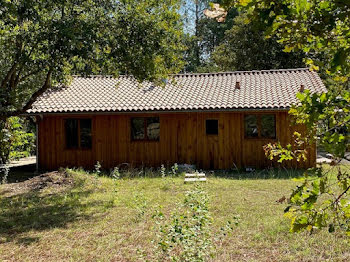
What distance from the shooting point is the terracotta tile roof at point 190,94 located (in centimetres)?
1466

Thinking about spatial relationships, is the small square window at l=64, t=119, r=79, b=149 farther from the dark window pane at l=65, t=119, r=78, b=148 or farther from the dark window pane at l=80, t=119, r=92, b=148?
the dark window pane at l=80, t=119, r=92, b=148

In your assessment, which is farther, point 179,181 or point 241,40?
point 241,40

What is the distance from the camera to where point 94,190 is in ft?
34.8

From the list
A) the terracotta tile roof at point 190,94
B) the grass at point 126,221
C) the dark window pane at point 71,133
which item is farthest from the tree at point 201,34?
the grass at point 126,221

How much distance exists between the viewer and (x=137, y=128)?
51.1 ft

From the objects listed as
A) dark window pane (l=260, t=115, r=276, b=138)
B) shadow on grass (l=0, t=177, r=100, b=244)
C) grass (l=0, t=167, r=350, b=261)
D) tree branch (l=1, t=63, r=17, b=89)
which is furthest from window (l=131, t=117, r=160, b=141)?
tree branch (l=1, t=63, r=17, b=89)

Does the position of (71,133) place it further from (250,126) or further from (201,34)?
(201,34)

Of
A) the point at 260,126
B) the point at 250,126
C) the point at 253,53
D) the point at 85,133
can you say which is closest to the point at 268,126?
the point at 260,126

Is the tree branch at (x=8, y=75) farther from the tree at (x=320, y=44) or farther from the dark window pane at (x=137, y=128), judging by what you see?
the tree at (x=320, y=44)

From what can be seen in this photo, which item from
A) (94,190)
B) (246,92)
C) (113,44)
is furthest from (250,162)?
(113,44)

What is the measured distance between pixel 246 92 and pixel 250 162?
329cm

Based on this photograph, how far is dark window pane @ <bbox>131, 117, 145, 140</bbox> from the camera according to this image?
50.9ft

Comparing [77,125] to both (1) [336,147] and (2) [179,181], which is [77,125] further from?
(1) [336,147]

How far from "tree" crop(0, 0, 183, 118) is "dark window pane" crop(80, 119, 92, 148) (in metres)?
5.92
